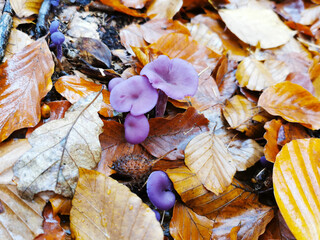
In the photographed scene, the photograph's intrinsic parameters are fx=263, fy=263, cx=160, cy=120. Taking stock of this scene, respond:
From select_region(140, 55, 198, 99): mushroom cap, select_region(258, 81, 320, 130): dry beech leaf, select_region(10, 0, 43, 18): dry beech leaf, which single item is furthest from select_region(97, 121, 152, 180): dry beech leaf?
select_region(10, 0, 43, 18): dry beech leaf

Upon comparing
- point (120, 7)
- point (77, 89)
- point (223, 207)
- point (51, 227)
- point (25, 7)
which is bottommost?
point (223, 207)

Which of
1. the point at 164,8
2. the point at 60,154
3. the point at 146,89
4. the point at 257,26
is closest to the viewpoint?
the point at 60,154

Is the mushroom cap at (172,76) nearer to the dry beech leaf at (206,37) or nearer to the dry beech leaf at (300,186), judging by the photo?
the dry beech leaf at (300,186)

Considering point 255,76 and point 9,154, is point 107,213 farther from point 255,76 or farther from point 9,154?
point 255,76

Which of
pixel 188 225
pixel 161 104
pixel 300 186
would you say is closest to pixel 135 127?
pixel 161 104

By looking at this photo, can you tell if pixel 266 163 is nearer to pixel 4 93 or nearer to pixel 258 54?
pixel 258 54

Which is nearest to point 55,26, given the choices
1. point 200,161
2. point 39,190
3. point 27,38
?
point 27,38

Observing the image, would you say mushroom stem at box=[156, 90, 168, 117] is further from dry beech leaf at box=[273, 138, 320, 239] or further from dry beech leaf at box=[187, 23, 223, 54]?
dry beech leaf at box=[187, 23, 223, 54]
